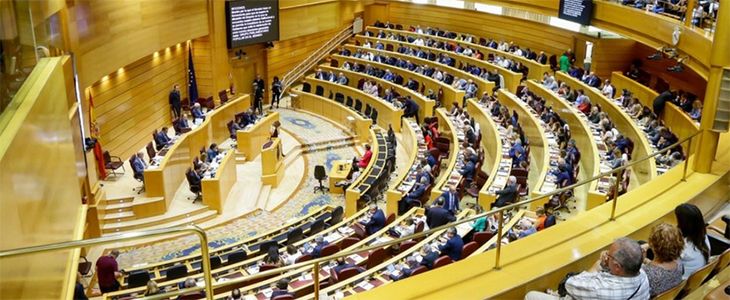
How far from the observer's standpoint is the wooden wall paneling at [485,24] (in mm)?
21656

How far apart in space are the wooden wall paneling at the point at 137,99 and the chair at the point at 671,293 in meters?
13.4

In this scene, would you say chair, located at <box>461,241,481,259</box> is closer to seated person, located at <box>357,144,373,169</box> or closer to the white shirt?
the white shirt

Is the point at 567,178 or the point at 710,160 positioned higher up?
the point at 710,160

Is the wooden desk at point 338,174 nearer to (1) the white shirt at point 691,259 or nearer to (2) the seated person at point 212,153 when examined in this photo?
(2) the seated person at point 212,153

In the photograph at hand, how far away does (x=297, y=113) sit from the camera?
22297mm

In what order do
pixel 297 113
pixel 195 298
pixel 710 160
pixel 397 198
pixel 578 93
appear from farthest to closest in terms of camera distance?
1. pixel 297 113
2. pixel 578 93
3. pixel 397 198
4. pixel 195 298
5. pixel 710 160

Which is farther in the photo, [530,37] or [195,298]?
[530,37]

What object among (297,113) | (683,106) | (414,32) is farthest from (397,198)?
(414,32)

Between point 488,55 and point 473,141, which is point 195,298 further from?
point 488,55

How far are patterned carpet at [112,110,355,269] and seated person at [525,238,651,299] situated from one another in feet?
31.1

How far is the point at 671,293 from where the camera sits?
409 cm

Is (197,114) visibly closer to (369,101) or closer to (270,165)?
(270,165)

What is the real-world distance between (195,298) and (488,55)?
16.0m

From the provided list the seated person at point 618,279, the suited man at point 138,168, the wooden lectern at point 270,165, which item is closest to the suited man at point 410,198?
the wooden lectern at point 270,165
